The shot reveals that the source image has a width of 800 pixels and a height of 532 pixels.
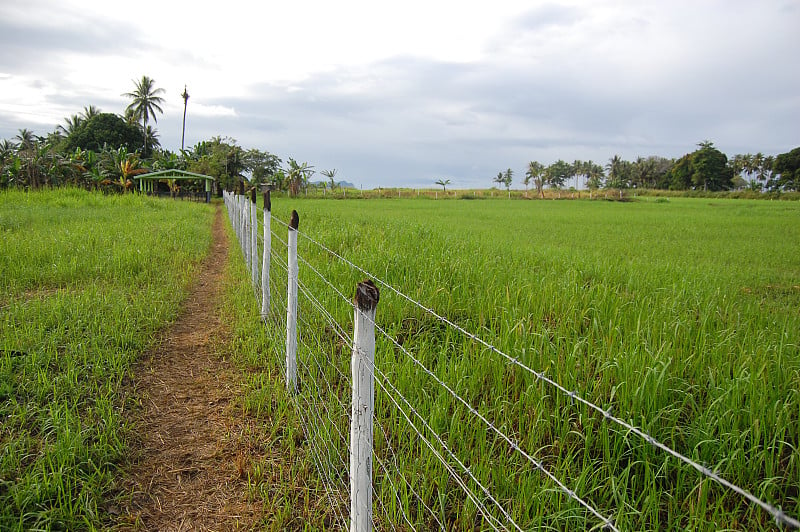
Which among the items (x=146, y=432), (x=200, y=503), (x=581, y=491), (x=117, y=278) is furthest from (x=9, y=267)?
(x=581, y=491)

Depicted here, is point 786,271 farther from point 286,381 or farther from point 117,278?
point 117,278

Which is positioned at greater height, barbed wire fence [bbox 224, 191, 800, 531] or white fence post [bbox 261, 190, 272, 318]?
white fence post [bbox 261, 190, 272, 318]

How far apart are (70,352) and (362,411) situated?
359 cm

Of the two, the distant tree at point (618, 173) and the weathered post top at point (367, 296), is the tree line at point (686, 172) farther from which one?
the weathered post top at point (367, 296)

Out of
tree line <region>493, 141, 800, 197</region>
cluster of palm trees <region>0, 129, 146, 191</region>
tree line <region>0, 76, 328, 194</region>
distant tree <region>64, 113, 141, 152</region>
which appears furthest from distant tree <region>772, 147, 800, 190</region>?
distant tree <region>64, 113, 141, 152</region>

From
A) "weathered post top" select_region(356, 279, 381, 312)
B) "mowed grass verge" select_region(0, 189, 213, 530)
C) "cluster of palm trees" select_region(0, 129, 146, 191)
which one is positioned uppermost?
"cluster of palm trees" select_region(0, 129, 146, 191)

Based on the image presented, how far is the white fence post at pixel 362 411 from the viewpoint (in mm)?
2008

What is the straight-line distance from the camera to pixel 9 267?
7.23 m

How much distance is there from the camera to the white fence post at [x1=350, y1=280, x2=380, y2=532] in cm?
201

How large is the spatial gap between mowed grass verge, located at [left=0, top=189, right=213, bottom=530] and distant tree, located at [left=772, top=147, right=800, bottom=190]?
73542 millimetres

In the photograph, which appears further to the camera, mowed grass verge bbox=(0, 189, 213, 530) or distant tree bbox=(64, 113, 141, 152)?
distant tree bbox=(64, 113, 141, 152)

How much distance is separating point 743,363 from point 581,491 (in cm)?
165

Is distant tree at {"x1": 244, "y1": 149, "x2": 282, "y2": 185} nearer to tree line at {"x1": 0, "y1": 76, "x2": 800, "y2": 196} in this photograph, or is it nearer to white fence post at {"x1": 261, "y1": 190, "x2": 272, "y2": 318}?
tree line at {"x1": 0, "y1": 76, "x2": 800, "y2": 196}

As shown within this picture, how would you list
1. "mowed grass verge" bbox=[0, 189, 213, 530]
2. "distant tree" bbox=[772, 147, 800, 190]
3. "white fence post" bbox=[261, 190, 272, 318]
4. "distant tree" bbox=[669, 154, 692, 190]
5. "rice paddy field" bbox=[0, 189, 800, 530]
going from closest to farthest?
"rice paddy field" bbox=[0, 189, 800, 530]
"mowed grass verge" bbox=[0, 189, 213, 530]
"white fence post" bbox=[261, 190, 272, 318]
"distant tree" bbox=[772, 147, 800, 190]
"distant tree" bbox=[669, 154, 692, 190]
